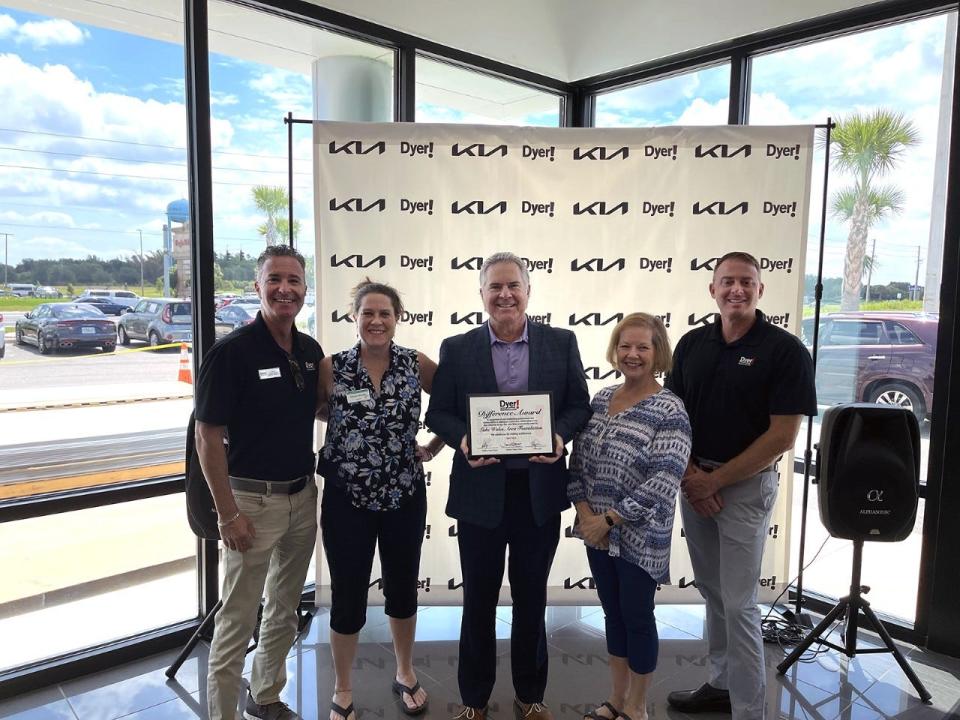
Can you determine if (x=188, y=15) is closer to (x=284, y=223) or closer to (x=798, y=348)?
(x=284, y=223)

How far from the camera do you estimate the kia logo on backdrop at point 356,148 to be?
10.4 ft

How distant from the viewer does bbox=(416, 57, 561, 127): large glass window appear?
12.7 feet

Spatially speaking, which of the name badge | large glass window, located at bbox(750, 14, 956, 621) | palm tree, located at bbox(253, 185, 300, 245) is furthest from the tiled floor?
palm tree, located at bbox(253, 185, 300, 245)

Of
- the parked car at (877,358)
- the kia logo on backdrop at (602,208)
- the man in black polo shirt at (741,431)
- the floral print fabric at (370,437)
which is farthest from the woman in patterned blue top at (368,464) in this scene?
the parked car at (877,358)

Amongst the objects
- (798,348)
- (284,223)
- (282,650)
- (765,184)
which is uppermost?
(765,184)

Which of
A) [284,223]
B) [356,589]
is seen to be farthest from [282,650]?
[284,223]

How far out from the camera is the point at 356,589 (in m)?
2.44

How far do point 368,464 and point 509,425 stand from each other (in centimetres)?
55

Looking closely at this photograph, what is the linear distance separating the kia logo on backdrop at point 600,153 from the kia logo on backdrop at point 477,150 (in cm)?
38

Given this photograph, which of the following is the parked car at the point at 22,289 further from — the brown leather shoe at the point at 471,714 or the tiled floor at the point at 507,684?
the brown leather shoe at the point at 471,714

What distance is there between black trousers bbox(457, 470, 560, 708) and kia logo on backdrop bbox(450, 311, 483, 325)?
3.99 ft

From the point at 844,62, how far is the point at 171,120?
3.48 m

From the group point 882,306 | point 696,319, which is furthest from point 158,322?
point 882,306

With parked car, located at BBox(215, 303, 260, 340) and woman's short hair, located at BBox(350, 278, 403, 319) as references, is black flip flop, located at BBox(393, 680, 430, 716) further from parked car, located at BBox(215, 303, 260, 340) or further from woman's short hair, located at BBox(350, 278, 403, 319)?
parked car, located at BBox(215, 303, 260, 340)
